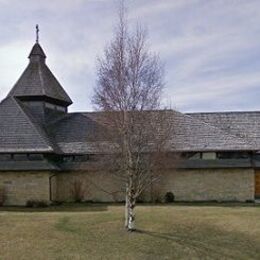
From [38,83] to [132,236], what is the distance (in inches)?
713

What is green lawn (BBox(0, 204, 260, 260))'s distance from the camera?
54.0 feet

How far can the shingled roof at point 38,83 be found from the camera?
110 ft

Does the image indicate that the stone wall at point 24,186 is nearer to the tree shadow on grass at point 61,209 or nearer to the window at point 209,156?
the tree shadow on grass at point 61,209

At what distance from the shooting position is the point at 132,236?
18.2 metres

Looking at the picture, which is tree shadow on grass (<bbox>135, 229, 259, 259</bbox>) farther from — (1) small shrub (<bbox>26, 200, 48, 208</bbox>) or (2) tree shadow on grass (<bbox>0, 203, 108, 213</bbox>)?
(1) small shrub (<bbox>26, 200, 48, 208</bbox>)

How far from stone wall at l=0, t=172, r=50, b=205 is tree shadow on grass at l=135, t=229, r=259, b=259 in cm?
1090

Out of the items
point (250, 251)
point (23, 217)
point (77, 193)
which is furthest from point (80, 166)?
point (250, 251)

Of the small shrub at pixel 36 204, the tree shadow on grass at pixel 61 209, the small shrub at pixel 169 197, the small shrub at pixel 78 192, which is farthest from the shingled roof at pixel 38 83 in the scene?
the small shrub at pixel 169 197

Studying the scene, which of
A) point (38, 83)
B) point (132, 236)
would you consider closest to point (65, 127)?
point (38, 83)

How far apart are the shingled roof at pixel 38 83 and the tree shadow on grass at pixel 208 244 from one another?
17059 mm

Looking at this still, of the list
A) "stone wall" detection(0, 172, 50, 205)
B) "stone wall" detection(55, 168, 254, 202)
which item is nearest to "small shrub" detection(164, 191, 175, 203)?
"stone wall" detection(55, 168, 254, 202)

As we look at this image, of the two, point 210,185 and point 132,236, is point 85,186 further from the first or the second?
point 132,236

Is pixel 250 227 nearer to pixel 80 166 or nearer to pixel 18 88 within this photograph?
pixel 80 166

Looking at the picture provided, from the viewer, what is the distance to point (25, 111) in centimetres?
3162
